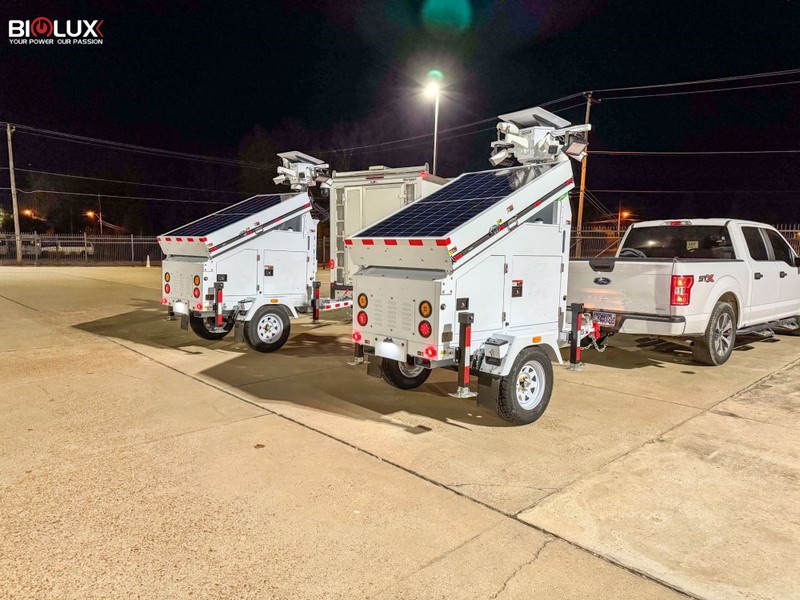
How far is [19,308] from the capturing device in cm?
1334

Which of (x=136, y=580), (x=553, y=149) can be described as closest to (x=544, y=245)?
(x=553, y=149)

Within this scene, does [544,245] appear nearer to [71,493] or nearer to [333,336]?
[71,493]

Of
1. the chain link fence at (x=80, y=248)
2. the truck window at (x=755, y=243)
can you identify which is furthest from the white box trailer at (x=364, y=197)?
the chain link fence at (x=80, y=248)

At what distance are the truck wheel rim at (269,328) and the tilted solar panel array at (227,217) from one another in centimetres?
161

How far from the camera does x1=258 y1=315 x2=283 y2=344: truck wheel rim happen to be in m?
8.89

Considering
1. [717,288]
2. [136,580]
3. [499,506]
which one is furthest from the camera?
[717,288]

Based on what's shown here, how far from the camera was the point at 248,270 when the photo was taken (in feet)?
28.9

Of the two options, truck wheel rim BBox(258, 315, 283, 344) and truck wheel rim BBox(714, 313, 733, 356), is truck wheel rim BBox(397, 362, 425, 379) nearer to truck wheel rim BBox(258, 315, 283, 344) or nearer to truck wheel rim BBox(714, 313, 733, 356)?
truck wheel rim BBox(258, 315, 283, 344)

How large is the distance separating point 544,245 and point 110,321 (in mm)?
9835

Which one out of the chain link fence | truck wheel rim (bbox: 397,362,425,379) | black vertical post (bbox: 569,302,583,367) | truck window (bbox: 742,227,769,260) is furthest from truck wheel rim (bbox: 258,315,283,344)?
the chain link fence

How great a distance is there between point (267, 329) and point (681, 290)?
238 inches

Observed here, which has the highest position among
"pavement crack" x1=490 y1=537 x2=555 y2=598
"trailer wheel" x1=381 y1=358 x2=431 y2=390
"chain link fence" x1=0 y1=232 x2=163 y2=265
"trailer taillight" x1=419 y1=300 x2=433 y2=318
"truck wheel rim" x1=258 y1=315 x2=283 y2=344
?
"chain link fence" x1=0 y1=232 x2=163 y2=265

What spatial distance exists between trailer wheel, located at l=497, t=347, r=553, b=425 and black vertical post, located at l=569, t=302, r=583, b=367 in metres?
0.41

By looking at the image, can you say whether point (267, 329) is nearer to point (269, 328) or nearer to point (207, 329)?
point (269, 328)
